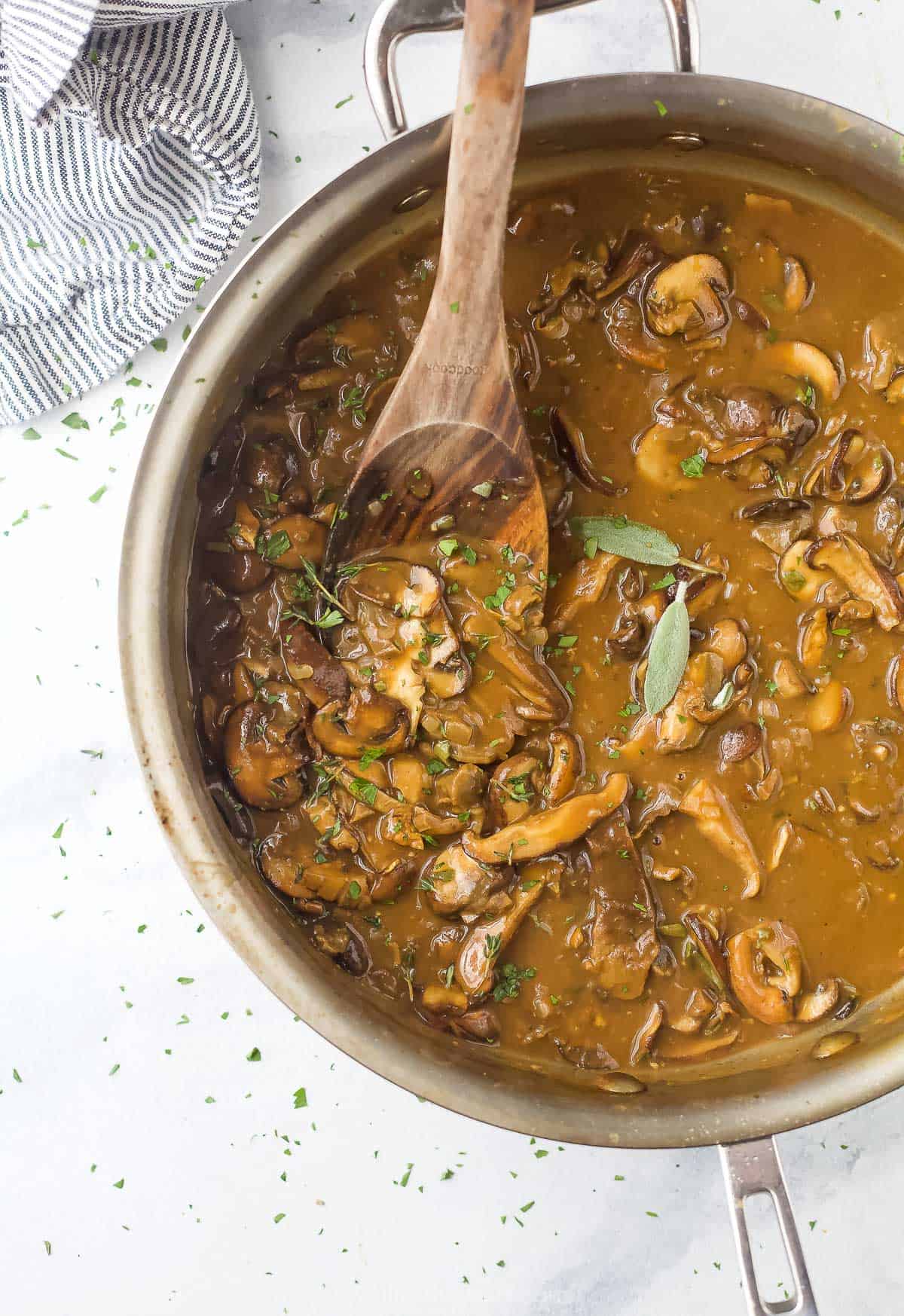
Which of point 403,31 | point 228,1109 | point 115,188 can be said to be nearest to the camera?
point 403,31

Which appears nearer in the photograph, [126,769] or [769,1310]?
[769,1310]

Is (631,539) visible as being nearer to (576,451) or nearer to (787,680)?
(576,451)

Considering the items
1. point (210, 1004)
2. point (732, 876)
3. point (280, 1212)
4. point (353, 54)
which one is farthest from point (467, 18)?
point (280, 1212)

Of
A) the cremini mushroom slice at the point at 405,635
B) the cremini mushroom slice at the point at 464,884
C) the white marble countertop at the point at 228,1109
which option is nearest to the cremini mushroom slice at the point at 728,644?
the cremini mushroom slice at the point at 405,635

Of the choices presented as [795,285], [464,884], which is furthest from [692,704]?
[795,285]

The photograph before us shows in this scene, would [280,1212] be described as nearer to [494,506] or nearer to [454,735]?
[454,735]

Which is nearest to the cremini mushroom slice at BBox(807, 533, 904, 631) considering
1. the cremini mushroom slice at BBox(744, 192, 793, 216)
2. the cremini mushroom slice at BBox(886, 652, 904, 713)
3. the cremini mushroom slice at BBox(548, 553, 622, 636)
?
the cremini mushroom slice at BBox(886, 652, 904, 713)

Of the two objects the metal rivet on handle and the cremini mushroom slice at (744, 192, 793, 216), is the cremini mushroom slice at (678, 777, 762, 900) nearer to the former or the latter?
the cremini mushroom slice at (744, 192, 793, 216)
